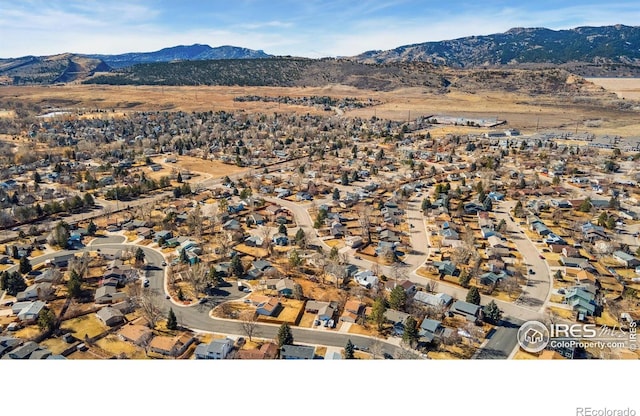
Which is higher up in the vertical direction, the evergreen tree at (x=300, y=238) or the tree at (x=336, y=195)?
the tree at (x=336, y=195)

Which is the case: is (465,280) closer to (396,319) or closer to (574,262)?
(396,319)

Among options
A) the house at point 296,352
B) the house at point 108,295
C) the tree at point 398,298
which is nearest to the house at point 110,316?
the house at point 108,295

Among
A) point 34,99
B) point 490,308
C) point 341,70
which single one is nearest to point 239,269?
point 490,308

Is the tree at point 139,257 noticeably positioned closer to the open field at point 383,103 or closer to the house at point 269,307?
the house at point 269,307

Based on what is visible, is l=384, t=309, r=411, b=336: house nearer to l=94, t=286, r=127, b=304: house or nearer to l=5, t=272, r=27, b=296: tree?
l=94, t=286, r=127, b=304: house

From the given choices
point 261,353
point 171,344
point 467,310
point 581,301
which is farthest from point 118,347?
point 581,301
